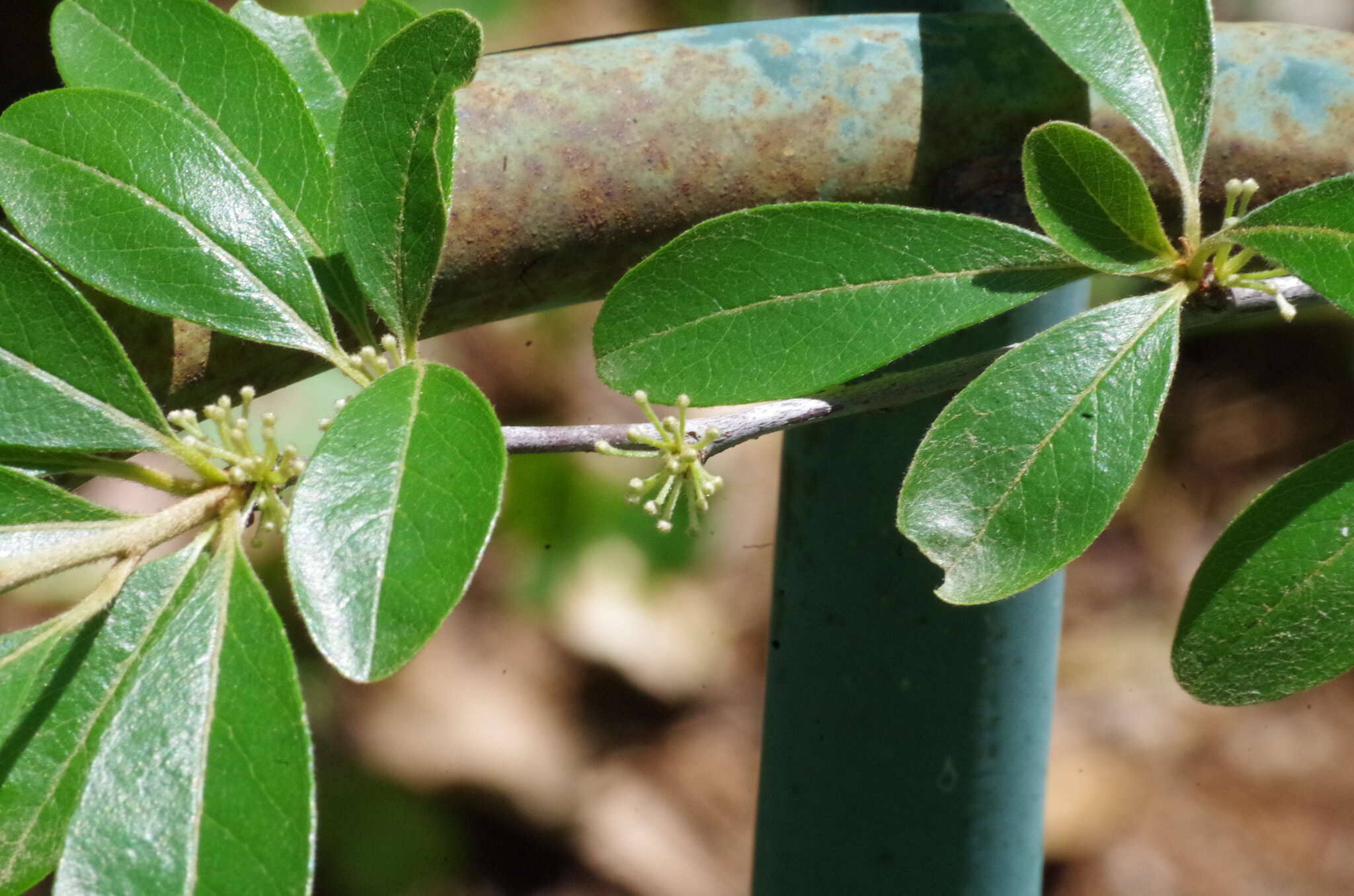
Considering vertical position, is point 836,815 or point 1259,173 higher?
point 1259,173

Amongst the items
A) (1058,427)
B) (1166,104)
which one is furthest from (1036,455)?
(1166,104)

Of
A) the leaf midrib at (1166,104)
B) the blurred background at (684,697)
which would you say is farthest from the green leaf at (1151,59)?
the blurred background at (684,697)

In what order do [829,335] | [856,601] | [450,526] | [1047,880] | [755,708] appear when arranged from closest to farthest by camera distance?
[450,526] → [829,335] → [856,601] → [1047,880] → [755,708]

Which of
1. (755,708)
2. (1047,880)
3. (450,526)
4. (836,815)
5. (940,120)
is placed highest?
(755,708)

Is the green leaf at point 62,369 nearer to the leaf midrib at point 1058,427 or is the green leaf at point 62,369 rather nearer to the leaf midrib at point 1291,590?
the leaf midrib at point 1058,427

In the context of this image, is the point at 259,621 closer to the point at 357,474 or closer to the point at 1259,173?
the point at 357,474

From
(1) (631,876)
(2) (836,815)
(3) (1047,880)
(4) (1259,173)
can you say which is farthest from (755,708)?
(4) (1259,173)

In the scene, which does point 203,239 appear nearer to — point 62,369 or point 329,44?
point 62,369
